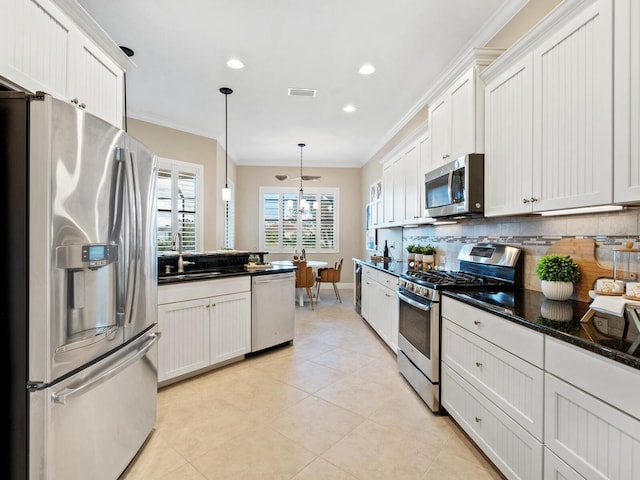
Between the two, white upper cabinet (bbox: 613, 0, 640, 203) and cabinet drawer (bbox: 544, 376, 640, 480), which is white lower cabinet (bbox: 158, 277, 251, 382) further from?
white upper cabinet (bbox: 613, 0, 640, 203)

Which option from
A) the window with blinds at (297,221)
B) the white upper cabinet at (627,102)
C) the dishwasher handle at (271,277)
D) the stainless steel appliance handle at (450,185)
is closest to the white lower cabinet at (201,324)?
the dishwasher handle at (271,277)

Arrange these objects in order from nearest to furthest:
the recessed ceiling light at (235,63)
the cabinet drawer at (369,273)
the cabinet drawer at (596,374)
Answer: the cabinet drawer at (596,374), the recessed ceiling light at (235,63), the cabinet drawer at (369,273)

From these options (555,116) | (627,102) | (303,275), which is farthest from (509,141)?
(303,275)

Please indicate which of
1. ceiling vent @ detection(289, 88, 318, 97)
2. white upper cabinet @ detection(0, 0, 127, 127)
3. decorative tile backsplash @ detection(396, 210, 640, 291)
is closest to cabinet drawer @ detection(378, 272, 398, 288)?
decorative tile backsplash @ detection(396, 210, 640, 291)

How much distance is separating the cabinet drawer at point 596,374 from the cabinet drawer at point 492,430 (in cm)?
40

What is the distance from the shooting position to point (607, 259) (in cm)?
172

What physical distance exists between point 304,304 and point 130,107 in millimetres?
4282

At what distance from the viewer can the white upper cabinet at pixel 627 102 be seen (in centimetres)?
129

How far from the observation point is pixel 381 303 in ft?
12.6

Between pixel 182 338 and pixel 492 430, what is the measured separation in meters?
2.41

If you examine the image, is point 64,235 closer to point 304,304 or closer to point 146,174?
point 146,174

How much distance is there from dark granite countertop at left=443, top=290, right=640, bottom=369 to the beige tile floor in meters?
0.93

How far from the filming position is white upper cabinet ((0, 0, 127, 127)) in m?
1.42

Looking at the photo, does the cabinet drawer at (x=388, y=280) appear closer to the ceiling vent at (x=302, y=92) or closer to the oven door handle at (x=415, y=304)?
the oven door handle at (x=415, y=304)
